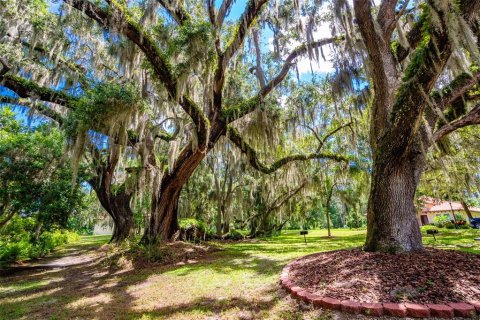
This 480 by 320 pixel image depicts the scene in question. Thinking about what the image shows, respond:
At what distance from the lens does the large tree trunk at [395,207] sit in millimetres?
3896

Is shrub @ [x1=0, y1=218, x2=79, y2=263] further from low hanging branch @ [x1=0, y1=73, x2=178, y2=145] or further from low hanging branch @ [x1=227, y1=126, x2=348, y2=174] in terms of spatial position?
low hanging branch @ [x1=227, y1=126, x2=348, y2=174]

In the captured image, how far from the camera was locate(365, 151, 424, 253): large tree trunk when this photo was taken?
3.90m

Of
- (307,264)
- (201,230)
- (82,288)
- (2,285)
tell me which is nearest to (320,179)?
(201,230)

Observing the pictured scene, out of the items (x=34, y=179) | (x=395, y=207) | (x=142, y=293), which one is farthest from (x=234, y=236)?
(x=395, y=207)

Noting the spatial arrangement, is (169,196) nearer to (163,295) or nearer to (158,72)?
(158,72)

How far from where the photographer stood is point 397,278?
2.99m

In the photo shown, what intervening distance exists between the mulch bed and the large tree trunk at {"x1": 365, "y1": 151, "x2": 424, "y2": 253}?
22 centimetres

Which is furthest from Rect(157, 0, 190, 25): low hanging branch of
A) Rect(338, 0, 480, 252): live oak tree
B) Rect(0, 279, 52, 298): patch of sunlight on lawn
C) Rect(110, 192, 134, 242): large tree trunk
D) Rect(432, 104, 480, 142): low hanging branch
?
Rect(110, 192, 134, 242): large tree trunk

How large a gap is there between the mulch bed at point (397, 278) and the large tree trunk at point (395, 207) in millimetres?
218

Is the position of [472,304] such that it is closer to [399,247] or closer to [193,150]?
[399,247]

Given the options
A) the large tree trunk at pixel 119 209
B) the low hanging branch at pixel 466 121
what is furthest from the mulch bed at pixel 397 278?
the large tree trunk at pixel 119 209

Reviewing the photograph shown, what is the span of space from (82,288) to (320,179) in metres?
11.9

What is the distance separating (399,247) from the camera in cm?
381

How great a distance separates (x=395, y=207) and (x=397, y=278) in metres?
1.32
